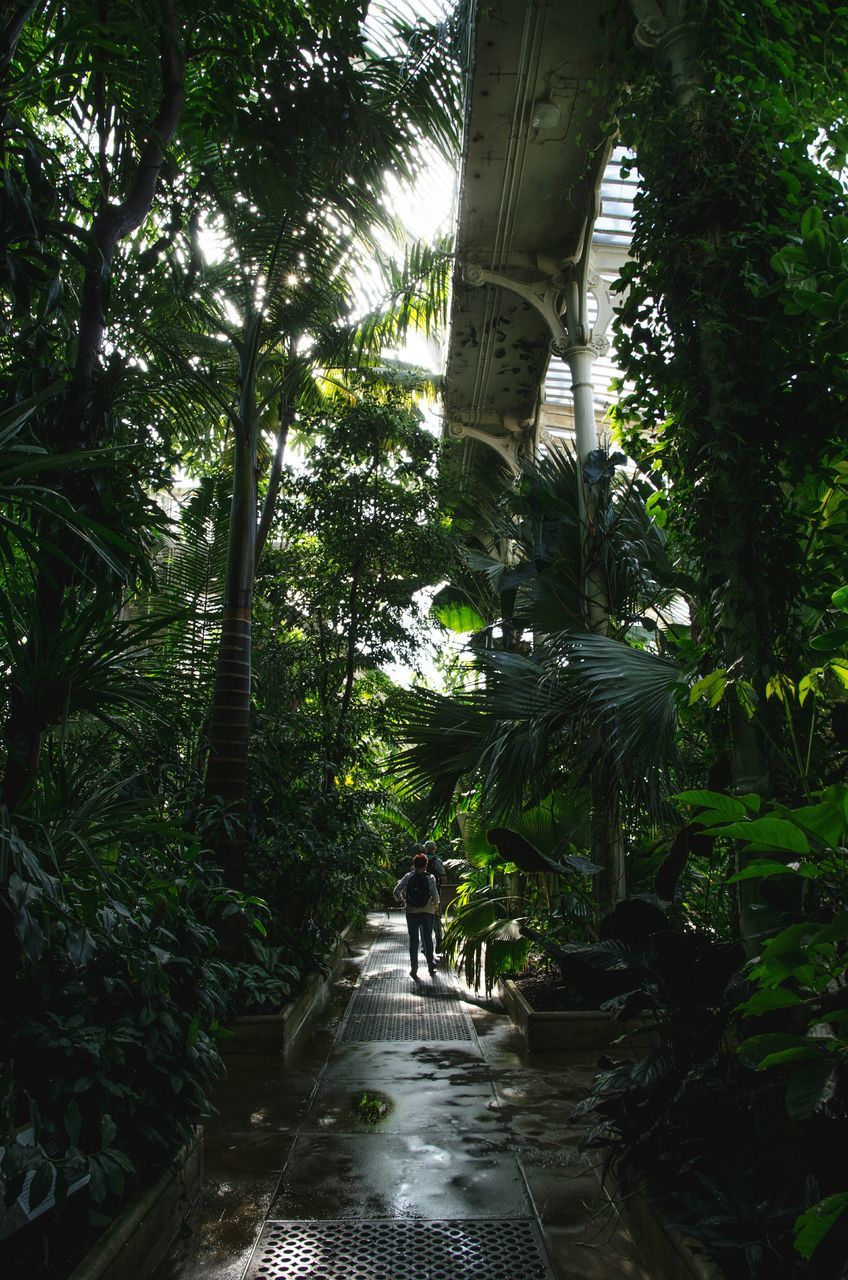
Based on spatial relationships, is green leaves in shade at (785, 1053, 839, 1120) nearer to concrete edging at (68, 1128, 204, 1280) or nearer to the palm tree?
concrete edging at (68, 1128, 204, 1280)

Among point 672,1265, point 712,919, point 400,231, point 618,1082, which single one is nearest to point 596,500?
point 400,231

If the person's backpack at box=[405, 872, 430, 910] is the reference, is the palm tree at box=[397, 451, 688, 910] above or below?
above

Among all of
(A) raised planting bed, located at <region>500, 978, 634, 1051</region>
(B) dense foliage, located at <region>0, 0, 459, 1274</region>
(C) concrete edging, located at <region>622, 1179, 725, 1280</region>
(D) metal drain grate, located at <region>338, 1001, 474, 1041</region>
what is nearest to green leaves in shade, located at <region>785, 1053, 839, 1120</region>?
(C) concrete edging, located at <region>622, 1179, 725, 1280</region>

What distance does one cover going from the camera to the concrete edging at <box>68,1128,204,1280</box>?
2.57 meters

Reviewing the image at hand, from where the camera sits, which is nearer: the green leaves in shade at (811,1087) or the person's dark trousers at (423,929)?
the green leaves in shade at (811,1087)

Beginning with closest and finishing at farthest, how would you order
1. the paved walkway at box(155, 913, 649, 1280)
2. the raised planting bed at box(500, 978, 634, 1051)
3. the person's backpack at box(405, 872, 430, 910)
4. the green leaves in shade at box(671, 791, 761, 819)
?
1. the green leaves in shade at box(671, 791, 761, 819)
2. the paved walkway at box(155, 913, 649, 1280)
3. the raised planting bed at box(500, 978, 634, 1051)
4. the person's backpack at box(405, 872, 430, 910)

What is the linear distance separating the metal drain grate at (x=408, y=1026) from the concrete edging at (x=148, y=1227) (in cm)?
327

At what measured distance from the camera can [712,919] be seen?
620 cm

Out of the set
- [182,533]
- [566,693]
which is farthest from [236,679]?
[566,693]

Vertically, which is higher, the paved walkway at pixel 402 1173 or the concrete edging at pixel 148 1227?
the concrete edging at pixel 148 1227

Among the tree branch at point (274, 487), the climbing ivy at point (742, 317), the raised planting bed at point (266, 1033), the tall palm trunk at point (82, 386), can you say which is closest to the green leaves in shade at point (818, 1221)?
the climbing ivy at point (742, 317)

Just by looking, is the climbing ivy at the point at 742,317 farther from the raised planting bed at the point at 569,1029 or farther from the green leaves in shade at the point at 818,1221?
the raised planting bed at the point at 569,1029

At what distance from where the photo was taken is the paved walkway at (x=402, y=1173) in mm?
3033

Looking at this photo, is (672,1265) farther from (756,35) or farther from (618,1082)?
(756,35)
